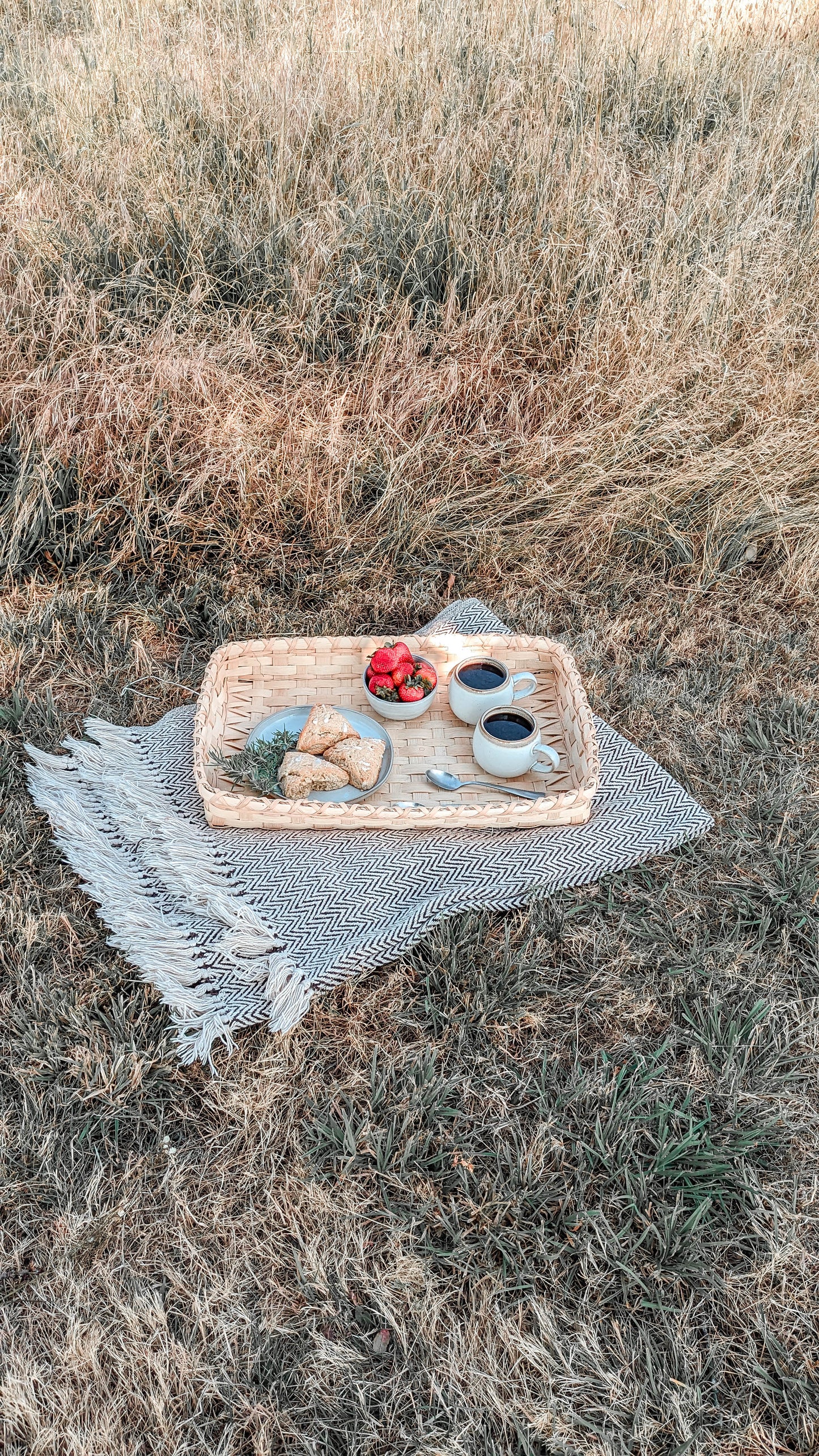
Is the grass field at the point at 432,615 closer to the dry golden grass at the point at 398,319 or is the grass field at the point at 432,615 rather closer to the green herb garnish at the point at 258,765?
the dry golden grass at the point at 398,319

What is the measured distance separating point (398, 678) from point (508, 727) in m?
0.35

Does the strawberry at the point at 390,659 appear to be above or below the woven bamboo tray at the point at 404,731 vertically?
above

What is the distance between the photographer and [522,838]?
2.48 m

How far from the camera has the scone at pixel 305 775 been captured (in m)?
2.39

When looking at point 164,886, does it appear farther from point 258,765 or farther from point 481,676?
point 481,676

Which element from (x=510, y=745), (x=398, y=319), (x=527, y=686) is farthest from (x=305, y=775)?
(x=398, y=319)

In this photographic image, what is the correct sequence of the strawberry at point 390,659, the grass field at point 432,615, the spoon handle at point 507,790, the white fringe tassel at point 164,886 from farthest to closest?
the strawberry at point 390,659
the spoon handle at point 507,790
the white fringe tassel at point 164,886
the grass field at point 432,615

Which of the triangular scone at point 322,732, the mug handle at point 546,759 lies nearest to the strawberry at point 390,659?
the triangular scone at point 322,732

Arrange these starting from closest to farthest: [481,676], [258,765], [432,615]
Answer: [258,765]
[481,676]
[432,615]

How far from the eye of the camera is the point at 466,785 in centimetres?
254

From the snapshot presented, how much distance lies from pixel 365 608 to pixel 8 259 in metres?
2.06

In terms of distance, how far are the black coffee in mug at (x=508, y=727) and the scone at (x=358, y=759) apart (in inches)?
12.4

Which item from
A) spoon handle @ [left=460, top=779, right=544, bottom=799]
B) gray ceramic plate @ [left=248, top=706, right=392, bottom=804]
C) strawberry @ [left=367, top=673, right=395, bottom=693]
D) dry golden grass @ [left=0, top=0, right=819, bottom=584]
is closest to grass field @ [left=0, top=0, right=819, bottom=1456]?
dry golden grass @ [left=0, top=0, right=819, bottom=584]

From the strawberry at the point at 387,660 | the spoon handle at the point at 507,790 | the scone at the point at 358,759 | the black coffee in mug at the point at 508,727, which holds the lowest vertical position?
the spoon handle at the point at 507,790
